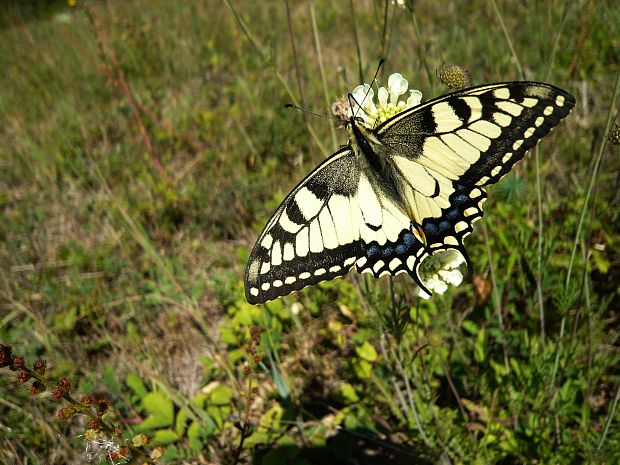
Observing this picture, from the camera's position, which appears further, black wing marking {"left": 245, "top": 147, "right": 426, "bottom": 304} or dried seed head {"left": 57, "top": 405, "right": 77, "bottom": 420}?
black wing marking {"left": 245, "top": 147, "right": 426, "bottom": 304}

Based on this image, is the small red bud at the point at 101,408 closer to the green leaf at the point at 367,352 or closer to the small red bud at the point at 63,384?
the small red bud at the point at 63,384

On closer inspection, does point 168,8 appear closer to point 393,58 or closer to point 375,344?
point 393,58

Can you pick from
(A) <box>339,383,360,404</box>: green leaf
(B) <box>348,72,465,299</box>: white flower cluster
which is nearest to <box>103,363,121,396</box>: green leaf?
(A) <box>339,383,360,404</box>: green leaf

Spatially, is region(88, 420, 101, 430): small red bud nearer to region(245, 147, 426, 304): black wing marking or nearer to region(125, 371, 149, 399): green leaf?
region(245, 147, 426, 304): black wing marking

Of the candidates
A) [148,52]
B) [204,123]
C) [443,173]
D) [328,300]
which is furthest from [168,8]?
[443,173]

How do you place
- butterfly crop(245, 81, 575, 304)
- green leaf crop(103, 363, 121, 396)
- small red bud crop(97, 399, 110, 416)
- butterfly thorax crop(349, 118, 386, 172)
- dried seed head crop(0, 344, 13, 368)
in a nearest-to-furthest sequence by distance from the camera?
dried seed head crop(0, 344, 13, 368), small red bud crop(97, 399, 110, 416), butterfly crop(245, 81, 575, 304), butterfly thorax crop(349, 118, 386, 172), green leaf crop(103, 363, 121, 396)

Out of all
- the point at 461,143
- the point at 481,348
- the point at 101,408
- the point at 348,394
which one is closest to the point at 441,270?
the point at 461,143

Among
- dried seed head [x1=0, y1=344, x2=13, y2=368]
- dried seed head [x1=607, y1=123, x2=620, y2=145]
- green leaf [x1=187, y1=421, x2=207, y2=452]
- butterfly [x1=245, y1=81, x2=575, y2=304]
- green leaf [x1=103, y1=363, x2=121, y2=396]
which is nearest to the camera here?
dried seed head [x1=0, y1=344, x2=13, y2=368]
